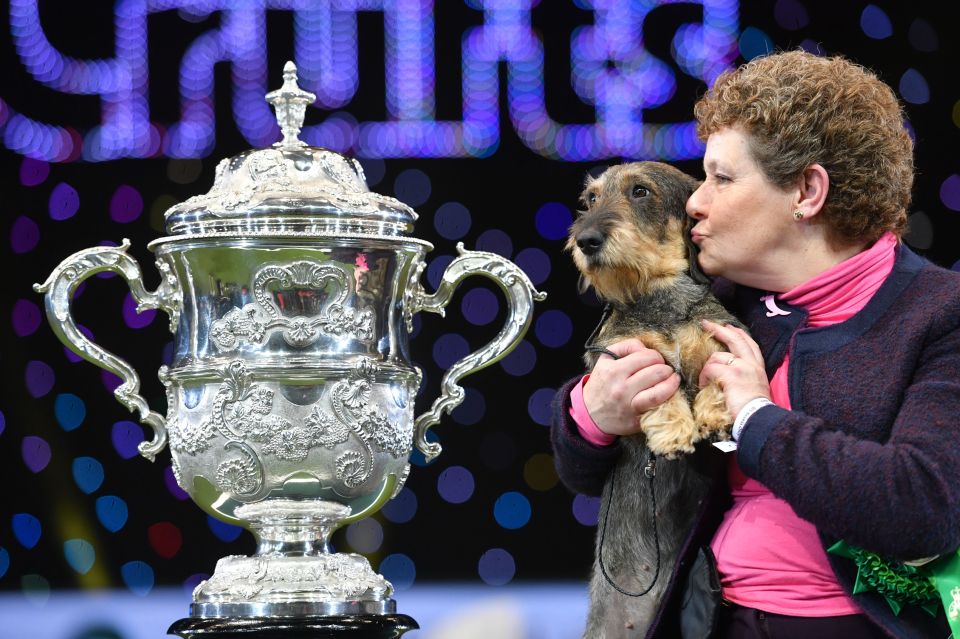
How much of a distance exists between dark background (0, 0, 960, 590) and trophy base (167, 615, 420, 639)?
2011 millimetres

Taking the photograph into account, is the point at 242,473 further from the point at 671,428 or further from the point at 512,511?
the point at 512,511

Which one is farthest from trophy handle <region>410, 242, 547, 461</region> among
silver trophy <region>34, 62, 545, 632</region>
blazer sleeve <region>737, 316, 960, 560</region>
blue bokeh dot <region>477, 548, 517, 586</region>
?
blue bokeh dot <region>477, 548, 517, 586</region>

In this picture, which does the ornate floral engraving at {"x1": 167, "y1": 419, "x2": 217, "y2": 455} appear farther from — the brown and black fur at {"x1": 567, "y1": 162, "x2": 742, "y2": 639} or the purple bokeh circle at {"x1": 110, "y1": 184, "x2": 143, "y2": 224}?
the purple bokeh circle at {"x1": 110, "y1": 184, "x2": 143, "y2": 224}

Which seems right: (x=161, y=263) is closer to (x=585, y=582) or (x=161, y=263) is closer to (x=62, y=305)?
(x=62, y=305)

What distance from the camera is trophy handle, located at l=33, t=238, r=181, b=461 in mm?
1944

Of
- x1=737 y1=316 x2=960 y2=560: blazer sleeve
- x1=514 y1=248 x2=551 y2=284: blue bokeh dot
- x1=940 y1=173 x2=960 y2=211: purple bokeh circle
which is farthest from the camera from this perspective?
x1=514 y1=248 x2=551 y2=284: blue bokeh dot

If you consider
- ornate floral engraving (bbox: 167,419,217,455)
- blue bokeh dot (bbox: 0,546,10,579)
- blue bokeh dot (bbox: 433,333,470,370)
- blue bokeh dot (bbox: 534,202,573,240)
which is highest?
blue bokeh dot (bbox: 534,202,573,240)

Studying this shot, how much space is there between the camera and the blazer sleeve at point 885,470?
4.83 ft

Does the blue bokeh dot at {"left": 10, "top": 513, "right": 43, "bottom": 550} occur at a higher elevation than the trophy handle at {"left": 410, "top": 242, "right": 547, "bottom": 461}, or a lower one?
lower

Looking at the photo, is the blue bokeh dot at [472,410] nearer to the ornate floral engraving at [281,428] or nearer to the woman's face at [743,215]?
the ornate floral engraving at [281,428]

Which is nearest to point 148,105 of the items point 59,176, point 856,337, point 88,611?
point 59,176

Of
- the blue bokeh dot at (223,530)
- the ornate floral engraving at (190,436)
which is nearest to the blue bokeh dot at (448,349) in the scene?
the blue bokeh dot at (223,530)

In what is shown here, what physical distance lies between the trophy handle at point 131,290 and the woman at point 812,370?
61 cm

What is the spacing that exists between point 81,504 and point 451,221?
1.31 m
